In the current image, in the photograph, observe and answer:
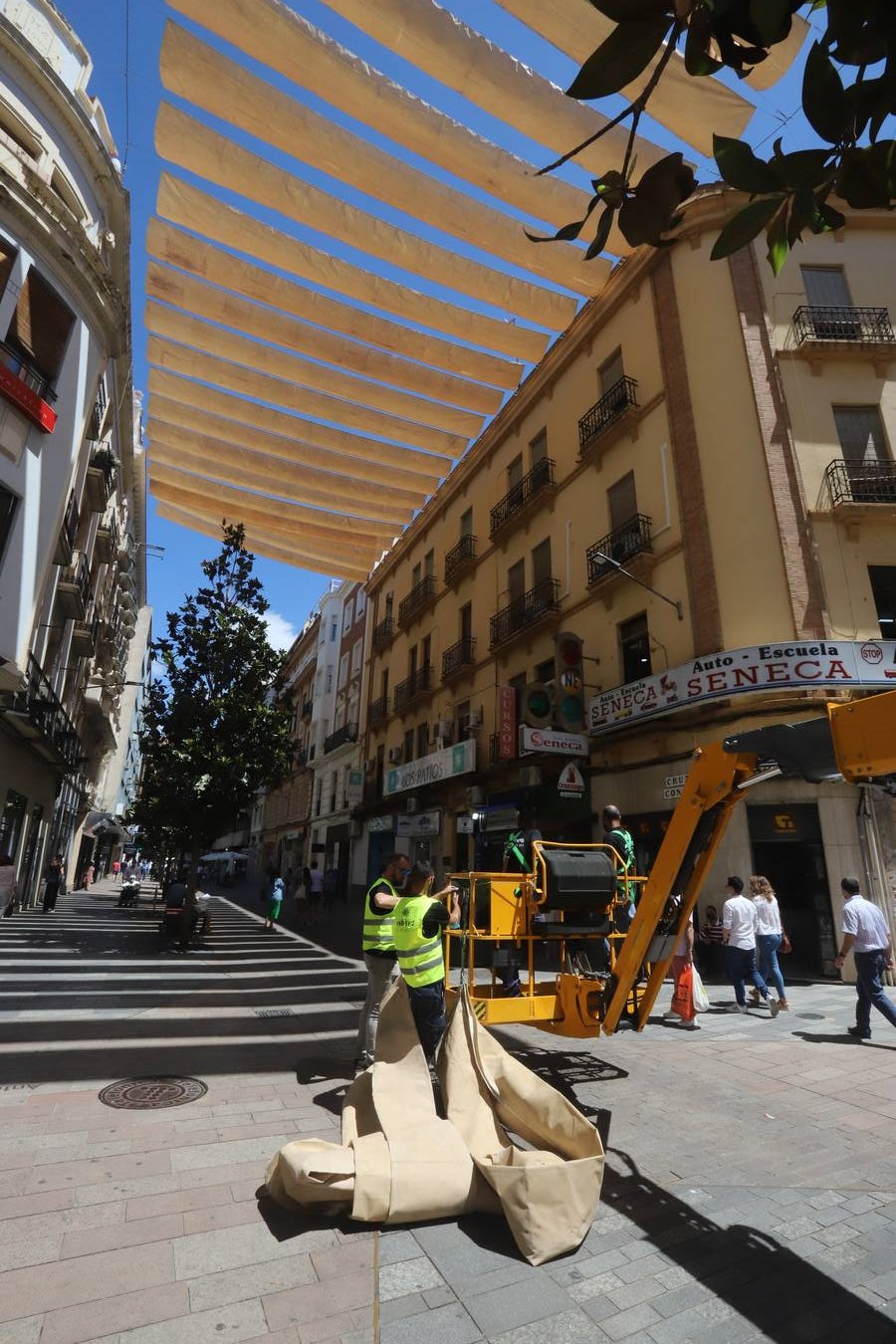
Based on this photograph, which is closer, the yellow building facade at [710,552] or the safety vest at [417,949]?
the safety vest at [417,949]

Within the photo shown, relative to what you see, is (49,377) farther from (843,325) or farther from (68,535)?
(843,325)

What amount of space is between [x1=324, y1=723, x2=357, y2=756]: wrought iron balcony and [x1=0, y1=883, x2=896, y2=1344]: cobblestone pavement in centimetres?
2442

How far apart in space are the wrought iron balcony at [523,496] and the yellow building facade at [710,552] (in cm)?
11

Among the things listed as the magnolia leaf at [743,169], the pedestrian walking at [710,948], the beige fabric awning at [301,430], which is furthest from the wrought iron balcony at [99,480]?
the magnolia leaf at [743,169]

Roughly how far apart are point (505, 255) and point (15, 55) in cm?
1069

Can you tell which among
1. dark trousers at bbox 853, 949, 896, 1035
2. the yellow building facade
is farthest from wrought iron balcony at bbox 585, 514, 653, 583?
dark trousers at bbox 853, 949, 896, 1035

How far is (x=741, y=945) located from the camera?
345 inches

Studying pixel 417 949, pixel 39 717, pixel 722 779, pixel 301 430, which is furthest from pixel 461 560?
pixel 722 779

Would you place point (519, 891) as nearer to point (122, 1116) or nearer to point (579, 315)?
point (122, 1116)

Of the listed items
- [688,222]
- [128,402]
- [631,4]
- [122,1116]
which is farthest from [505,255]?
[128,402]

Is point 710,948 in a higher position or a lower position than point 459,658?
lower

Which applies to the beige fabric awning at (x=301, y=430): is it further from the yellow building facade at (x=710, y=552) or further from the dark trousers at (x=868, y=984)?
the dark trousers at (x=868, y=984)

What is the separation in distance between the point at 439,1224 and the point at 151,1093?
9.76 feet

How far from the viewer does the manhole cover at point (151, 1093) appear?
5047 millimetres
